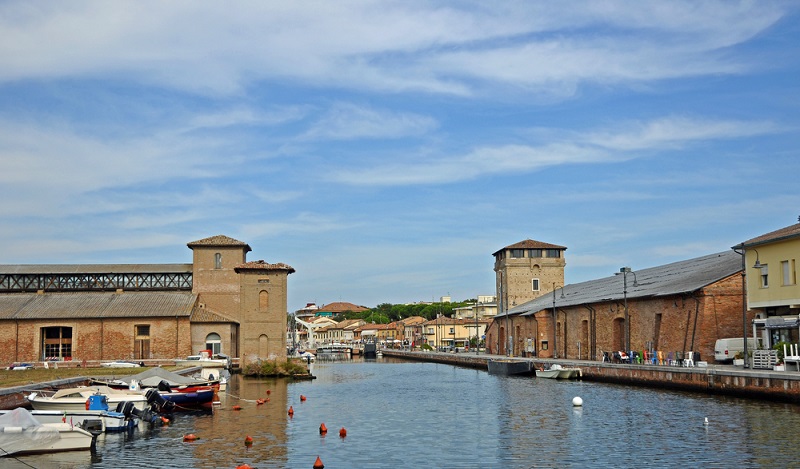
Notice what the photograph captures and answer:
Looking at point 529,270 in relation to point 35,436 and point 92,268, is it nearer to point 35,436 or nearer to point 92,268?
point 92,268

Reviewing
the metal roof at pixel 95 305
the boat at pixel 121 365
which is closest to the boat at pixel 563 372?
the boat at pixel 121 365

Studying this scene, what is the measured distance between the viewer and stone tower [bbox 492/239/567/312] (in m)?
93.6

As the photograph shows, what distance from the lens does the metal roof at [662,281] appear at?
46.2 m

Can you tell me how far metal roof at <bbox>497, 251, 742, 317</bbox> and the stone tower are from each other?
57.0ft

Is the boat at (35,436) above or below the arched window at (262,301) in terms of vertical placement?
below

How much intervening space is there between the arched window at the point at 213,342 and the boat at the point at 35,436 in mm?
44448

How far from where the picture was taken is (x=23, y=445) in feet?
71.0

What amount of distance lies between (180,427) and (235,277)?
44073 mm

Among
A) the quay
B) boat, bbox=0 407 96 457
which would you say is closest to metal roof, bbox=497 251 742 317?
the quay

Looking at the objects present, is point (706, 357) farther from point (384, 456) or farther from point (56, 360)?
point (56, 360)

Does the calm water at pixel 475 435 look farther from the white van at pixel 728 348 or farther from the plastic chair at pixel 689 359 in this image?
the white van at pixel 728 348

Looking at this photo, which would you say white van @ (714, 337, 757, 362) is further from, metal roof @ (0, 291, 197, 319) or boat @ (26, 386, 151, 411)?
metal roof @ (0, 291, 197, 319)

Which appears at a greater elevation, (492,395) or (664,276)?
(664,276)

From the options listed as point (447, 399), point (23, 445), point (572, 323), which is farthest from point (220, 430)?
point (572, 323)
